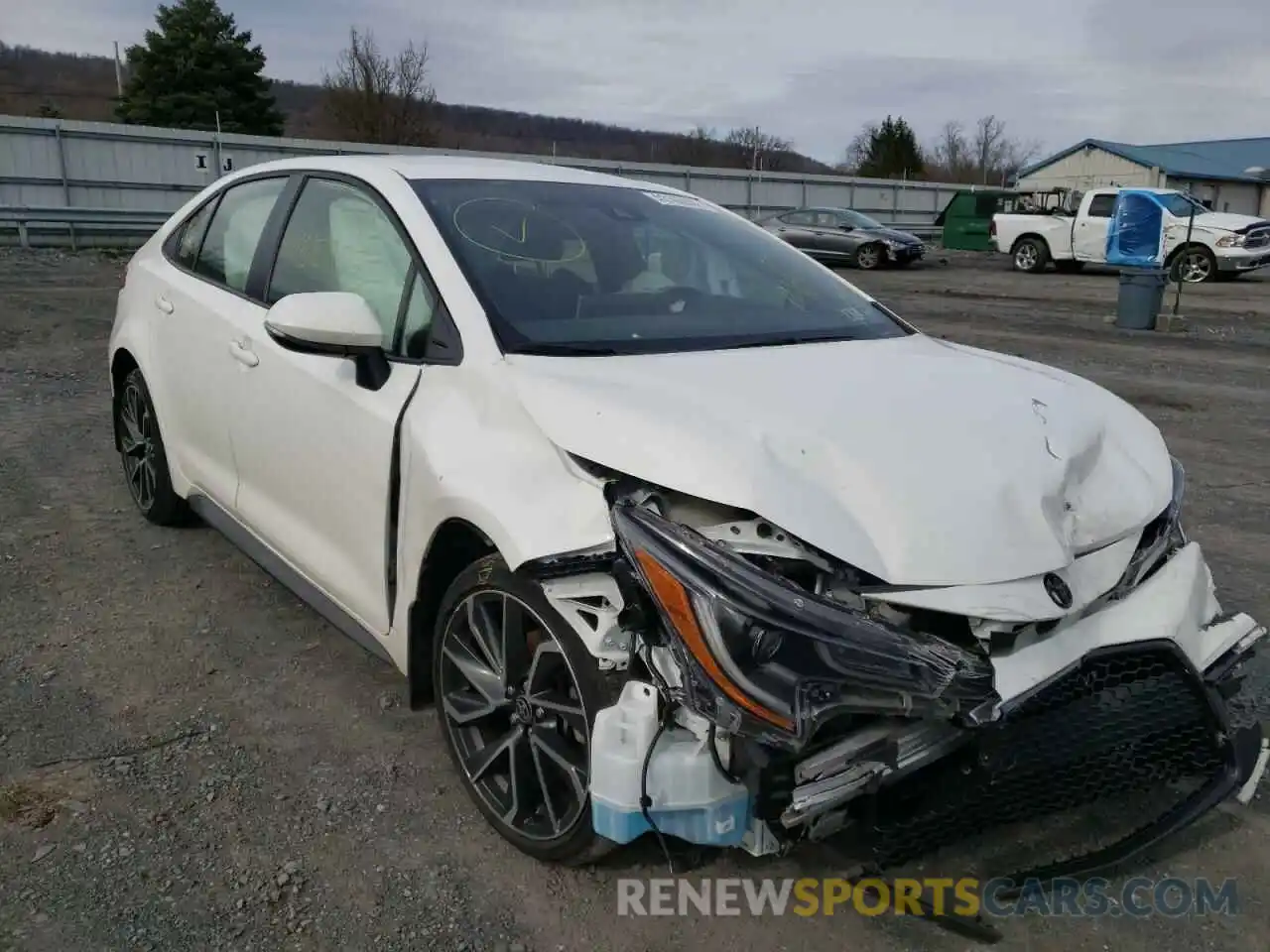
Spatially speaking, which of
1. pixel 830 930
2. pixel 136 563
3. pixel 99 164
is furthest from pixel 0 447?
pixel 99 164

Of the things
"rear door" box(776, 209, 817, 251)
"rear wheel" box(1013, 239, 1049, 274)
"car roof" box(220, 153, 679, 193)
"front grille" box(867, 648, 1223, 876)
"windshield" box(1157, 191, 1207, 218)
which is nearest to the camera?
"front grille" box(867, 648, 1223, 876)

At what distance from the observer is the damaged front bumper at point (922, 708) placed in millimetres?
1960

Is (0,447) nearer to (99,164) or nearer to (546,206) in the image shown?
(546,206)

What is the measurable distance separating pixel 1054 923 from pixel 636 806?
41.3 inches

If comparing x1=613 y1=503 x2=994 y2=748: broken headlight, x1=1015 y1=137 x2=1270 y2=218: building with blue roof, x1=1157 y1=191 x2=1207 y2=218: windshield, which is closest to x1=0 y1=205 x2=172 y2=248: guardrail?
x1=613 y1=503 x2=994 y2=748: broken headlight

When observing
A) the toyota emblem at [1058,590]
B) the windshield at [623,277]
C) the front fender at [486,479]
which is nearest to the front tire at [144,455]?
the windshield at [623,277]

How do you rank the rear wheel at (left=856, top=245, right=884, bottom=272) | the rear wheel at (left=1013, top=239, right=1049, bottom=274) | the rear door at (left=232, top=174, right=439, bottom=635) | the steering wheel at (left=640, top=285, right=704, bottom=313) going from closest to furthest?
the rear door at (left=232, top=174, right=439, bottom=635), the steering wheel at (left=640, top=285, right=704, bottom=313), the rear wheel at (left=1013, top=239, right=1049, bottom=274), the rear wheel at (left=856, top=245, right=884, bottom=272)

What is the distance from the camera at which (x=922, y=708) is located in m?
1.96

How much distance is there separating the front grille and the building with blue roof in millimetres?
43260

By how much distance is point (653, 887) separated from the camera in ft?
8.18

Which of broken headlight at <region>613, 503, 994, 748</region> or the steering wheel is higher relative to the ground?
the steering wheel

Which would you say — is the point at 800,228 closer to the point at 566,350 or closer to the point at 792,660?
the point at 566,350

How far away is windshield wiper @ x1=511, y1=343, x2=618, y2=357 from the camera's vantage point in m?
2.68

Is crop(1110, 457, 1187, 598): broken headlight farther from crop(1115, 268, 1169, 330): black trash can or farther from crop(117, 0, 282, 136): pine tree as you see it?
crop(117, 0, 282, 136): pine tree
